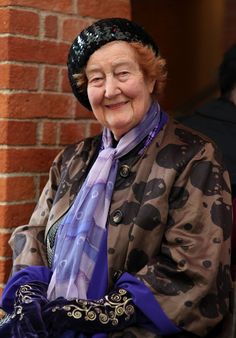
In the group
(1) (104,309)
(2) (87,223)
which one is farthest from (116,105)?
(1) (104,309)

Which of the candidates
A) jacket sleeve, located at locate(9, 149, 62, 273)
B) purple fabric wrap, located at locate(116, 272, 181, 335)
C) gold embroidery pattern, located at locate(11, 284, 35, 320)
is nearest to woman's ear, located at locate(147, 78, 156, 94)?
jacket sleeve, located at locate(9, 149, 62, 273)

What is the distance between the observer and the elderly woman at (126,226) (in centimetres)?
209

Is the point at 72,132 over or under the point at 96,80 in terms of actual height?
under

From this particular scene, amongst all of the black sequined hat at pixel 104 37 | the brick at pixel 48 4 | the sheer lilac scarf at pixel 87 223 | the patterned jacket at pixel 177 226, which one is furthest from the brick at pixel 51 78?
the patterned jacket at pixel 177 226

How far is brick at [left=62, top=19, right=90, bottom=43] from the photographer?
2850 mm

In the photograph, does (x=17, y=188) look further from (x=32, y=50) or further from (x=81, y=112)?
(x=32, y=50)

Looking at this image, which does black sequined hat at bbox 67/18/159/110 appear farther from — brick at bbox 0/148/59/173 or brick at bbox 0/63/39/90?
brick at bbox 0/148/59/173

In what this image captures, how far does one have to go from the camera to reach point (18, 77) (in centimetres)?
268

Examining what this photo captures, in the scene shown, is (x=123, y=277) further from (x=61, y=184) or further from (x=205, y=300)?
(x=61, y=184)

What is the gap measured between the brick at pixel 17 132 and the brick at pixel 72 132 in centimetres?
17

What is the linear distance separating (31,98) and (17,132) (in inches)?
6.4

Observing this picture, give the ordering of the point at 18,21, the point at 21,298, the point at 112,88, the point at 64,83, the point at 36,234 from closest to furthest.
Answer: the point at 21,298, the point at 112,88, the point at 36,234, the point at 18,21, the point at 64,83

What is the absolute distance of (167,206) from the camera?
2209 millimetres

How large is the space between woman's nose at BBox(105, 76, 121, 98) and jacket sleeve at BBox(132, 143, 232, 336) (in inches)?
15.1
